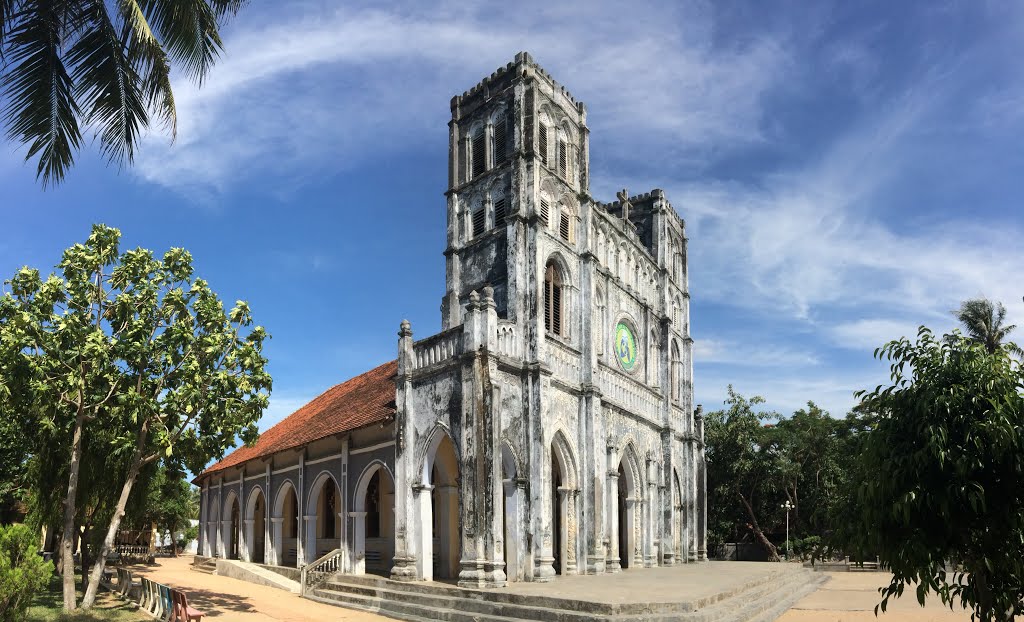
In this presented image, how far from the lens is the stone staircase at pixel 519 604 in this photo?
1427cm

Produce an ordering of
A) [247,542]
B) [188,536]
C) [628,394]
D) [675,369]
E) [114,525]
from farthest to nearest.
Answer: [188,536] < [675,369] < [247,542] < [628,394] < [114,525]

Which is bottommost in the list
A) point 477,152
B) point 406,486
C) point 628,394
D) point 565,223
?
point 406,486

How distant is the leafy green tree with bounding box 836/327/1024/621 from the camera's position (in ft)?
23.2

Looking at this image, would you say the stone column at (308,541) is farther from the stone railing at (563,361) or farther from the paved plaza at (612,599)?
the stone railing at (563,361)

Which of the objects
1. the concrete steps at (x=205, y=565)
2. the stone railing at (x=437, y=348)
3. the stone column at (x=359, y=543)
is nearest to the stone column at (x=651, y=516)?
the stone column at (x=359, y=543)

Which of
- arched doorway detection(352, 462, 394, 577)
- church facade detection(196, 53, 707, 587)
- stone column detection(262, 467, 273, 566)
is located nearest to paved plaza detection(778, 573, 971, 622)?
church facade detection(196, 53, 707, 587)

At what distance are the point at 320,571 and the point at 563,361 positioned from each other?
8.83m

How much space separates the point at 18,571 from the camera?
1020cm

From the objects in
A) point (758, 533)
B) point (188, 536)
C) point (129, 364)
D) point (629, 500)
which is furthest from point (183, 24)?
point (188, 536)

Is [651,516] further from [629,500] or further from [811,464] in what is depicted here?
→ [811,464]

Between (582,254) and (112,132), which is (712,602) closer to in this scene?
(582,254)

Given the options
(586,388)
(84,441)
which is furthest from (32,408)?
(586,388)

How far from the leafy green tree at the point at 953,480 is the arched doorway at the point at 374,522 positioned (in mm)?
15013

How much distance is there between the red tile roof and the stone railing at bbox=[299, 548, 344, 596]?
3.42 metres
